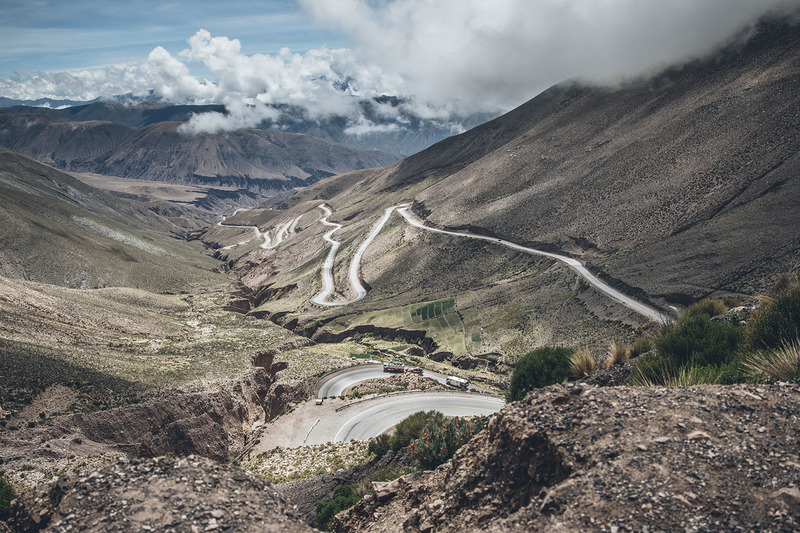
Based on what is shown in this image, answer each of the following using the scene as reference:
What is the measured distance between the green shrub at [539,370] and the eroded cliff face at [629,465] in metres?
10.6

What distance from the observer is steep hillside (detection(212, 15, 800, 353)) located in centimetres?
4538

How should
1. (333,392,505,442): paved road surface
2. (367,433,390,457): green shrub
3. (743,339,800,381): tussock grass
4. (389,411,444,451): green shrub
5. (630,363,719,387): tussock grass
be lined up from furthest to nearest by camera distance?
1. (333,392,505,442): paved road surface
2. (367,433,390,457): green shrub
3. (389,411,444,451): green shrub
4. (630,363,719,387): tussock grass
5. (743,339,800,381): tussock grass

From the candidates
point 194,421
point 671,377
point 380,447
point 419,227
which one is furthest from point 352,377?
point 419,227

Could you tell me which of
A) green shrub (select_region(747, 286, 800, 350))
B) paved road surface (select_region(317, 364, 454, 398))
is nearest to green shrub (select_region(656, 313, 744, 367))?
green shrub (select_region(747, 286, 800, 350))

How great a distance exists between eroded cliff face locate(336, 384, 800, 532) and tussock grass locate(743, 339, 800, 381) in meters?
1.68

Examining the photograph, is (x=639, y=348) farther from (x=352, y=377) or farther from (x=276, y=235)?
(x=276, y=235)

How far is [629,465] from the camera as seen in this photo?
27.7 feet

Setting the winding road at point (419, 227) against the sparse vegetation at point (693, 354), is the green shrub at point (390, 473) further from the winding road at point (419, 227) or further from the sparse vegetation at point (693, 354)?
the winding road at point (419, 227)

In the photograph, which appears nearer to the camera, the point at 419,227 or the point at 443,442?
the point at 443,442

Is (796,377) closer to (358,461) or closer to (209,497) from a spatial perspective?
(209,497)

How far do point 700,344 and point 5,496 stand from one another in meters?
25.9

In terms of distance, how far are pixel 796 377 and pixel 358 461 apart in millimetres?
19305

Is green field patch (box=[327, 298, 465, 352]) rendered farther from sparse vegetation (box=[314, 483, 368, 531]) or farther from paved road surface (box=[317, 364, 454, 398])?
sparse vegetation (box=[314, 483, 368, 531])

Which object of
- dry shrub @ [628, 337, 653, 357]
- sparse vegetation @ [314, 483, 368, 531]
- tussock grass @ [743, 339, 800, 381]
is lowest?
sparse vegetation @ [314, 483, 368, 531]
